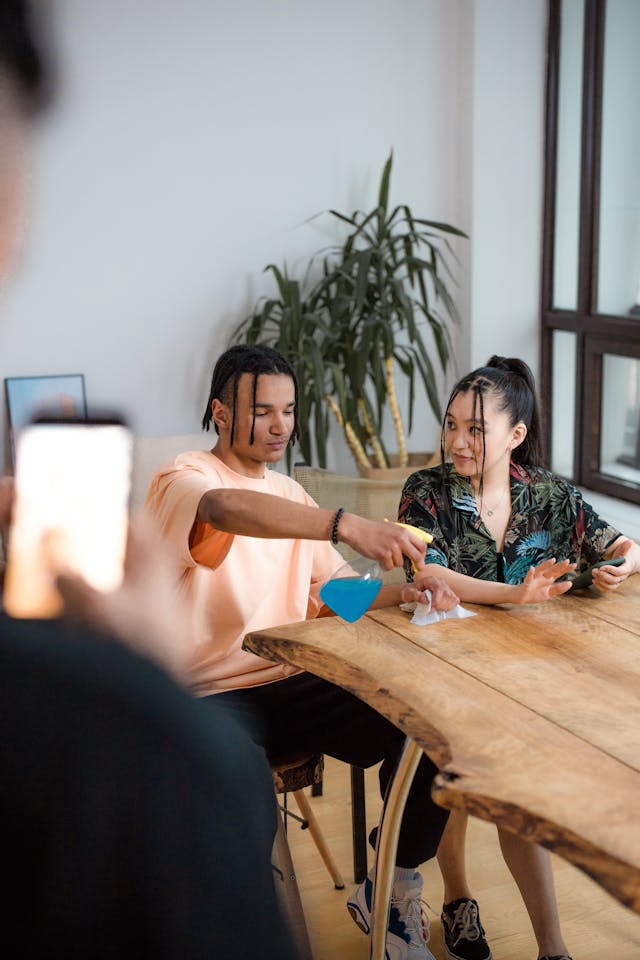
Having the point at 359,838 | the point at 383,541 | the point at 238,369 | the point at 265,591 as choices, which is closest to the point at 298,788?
the point at 265,591

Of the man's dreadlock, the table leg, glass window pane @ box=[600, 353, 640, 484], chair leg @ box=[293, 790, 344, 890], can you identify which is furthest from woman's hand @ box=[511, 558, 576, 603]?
glass window pane @ box=[600, 353, 640, 484]

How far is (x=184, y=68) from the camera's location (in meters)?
3.64

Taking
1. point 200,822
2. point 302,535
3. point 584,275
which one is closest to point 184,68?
point 584,275

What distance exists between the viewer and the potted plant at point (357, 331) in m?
3.54

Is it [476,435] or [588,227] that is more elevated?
[588,227]

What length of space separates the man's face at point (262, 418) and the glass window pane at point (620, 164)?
192 cm

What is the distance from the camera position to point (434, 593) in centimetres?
185

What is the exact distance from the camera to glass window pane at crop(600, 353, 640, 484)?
11.9 ft

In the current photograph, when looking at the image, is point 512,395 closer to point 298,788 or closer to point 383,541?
point 383,541

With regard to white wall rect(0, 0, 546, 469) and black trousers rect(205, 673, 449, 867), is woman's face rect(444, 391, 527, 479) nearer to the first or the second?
black trousers rect(205, 673, 449, 867)

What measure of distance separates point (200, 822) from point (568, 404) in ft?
12.8

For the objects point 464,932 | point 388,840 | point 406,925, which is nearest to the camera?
point 388,840

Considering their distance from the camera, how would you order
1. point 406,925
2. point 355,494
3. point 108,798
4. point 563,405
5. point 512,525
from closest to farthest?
point 108,798, point 406,925, point 512,525, point 355,494, point 563,405

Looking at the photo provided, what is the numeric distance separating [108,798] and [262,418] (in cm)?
183
